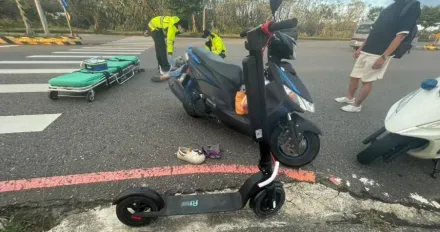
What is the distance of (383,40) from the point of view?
3.13 metres

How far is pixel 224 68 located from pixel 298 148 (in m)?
1.22

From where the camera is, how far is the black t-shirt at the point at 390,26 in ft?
9.34

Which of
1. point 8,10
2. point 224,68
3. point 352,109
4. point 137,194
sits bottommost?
point 352,109

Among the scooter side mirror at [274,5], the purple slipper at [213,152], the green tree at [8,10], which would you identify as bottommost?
the purple slipper at [213,152]

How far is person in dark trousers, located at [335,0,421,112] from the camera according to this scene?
2.88 metres

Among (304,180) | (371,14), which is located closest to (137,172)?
(304,180)

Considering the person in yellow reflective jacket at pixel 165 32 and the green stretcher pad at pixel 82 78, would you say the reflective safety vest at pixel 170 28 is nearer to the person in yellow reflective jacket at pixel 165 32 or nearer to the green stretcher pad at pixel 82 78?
the person in yellow reflective jacket at pixel 165 32

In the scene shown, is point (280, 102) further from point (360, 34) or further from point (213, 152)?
point (360, 34)

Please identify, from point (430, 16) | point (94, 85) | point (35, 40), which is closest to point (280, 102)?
point (94, 85)

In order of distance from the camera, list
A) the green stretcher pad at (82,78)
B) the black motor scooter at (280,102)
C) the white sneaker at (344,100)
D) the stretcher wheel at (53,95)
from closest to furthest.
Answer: the black motor scooter at (280,102), the green stretcher pad at (82,78), the stretcher wheel at (53,95), the white sneaker at (344,100)

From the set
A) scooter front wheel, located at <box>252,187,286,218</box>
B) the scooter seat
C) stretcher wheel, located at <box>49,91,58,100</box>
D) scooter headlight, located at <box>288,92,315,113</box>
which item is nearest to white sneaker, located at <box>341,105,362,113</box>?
scooter headlight, located at <box>288,92,315,113</box>

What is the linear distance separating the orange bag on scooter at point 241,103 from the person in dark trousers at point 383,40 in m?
2.07

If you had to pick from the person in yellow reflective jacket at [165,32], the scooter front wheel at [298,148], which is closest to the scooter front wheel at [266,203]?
the scooter front wheel at [298,148]

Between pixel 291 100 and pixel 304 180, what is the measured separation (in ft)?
2.45
